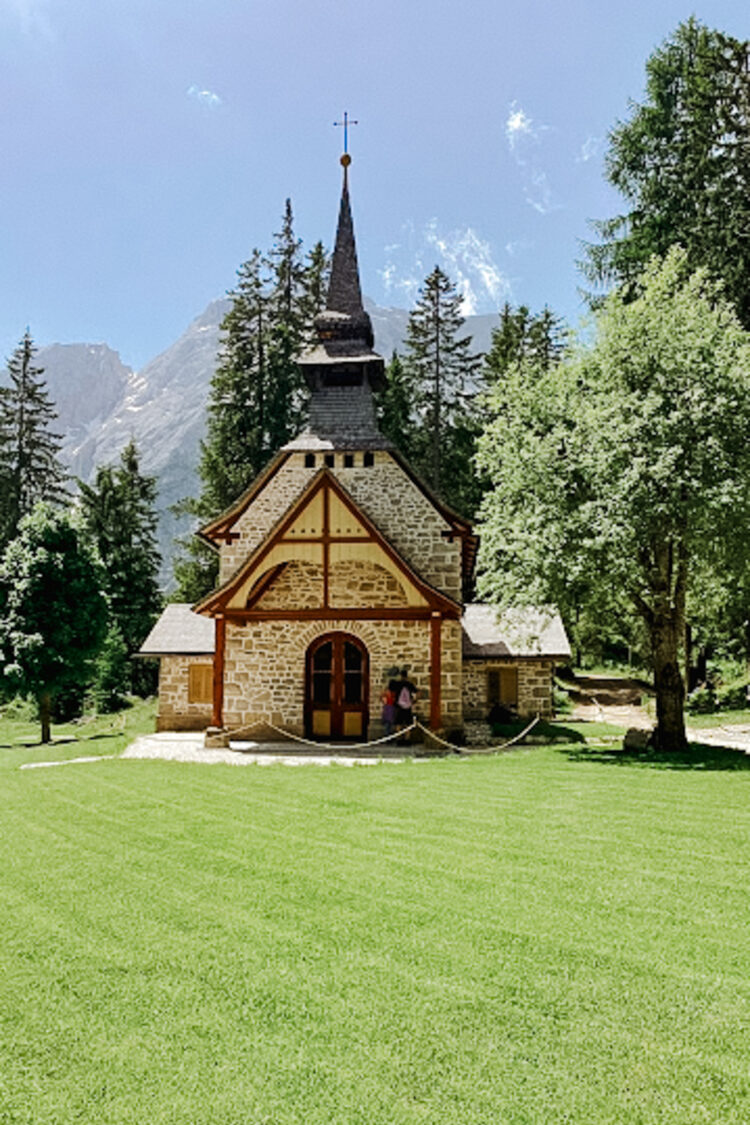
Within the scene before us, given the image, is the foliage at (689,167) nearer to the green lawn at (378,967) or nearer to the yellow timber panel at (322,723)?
the yellow timber panel at (322,723)

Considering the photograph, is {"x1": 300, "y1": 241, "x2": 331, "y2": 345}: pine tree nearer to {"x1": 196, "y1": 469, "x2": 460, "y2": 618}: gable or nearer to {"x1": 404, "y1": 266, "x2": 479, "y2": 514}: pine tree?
{"x1": 404, "y1": 266, "x2": 479, "y2": 514}: pine tree

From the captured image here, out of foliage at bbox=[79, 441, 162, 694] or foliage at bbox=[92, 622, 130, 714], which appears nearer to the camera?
foliage at bbox=[92, 622, 130, 714]

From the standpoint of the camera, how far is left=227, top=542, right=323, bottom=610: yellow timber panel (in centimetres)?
1672

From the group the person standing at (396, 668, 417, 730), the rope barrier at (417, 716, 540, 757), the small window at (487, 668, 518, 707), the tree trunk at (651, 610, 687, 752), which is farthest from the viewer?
the small window at (487, 668, 518, 707)

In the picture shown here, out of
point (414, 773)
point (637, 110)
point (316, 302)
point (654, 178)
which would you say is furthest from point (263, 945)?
point (316, 302)

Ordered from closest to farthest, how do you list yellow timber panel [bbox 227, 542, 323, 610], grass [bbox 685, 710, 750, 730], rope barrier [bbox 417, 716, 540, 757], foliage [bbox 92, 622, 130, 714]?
rope barrier [bbox 417, 716, 540, 757] → yellow timber panel [bbox 227, 542, 323, 610] → grass [bbox 685, 710, 750, 730] → foliage [bbox 92, 622, 130, 714]

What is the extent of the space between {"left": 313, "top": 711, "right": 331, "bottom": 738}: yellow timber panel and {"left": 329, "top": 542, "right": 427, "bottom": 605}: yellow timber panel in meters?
3.23

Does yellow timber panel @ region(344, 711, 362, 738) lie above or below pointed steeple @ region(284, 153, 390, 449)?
below

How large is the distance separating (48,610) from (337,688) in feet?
29.5

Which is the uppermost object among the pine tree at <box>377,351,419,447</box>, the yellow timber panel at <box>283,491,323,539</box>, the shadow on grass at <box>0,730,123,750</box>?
the pine tree at <box>377,351,419,447</box>

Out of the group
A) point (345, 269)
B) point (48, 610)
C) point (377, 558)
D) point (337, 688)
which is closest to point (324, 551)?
A: point (377, 558)

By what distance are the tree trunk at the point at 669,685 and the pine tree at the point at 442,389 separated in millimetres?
20984

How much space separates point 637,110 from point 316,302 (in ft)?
55.3

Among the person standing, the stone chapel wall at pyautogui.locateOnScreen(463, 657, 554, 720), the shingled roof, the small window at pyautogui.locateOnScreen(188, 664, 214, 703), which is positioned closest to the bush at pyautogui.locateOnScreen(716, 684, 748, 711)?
the shingled roof
